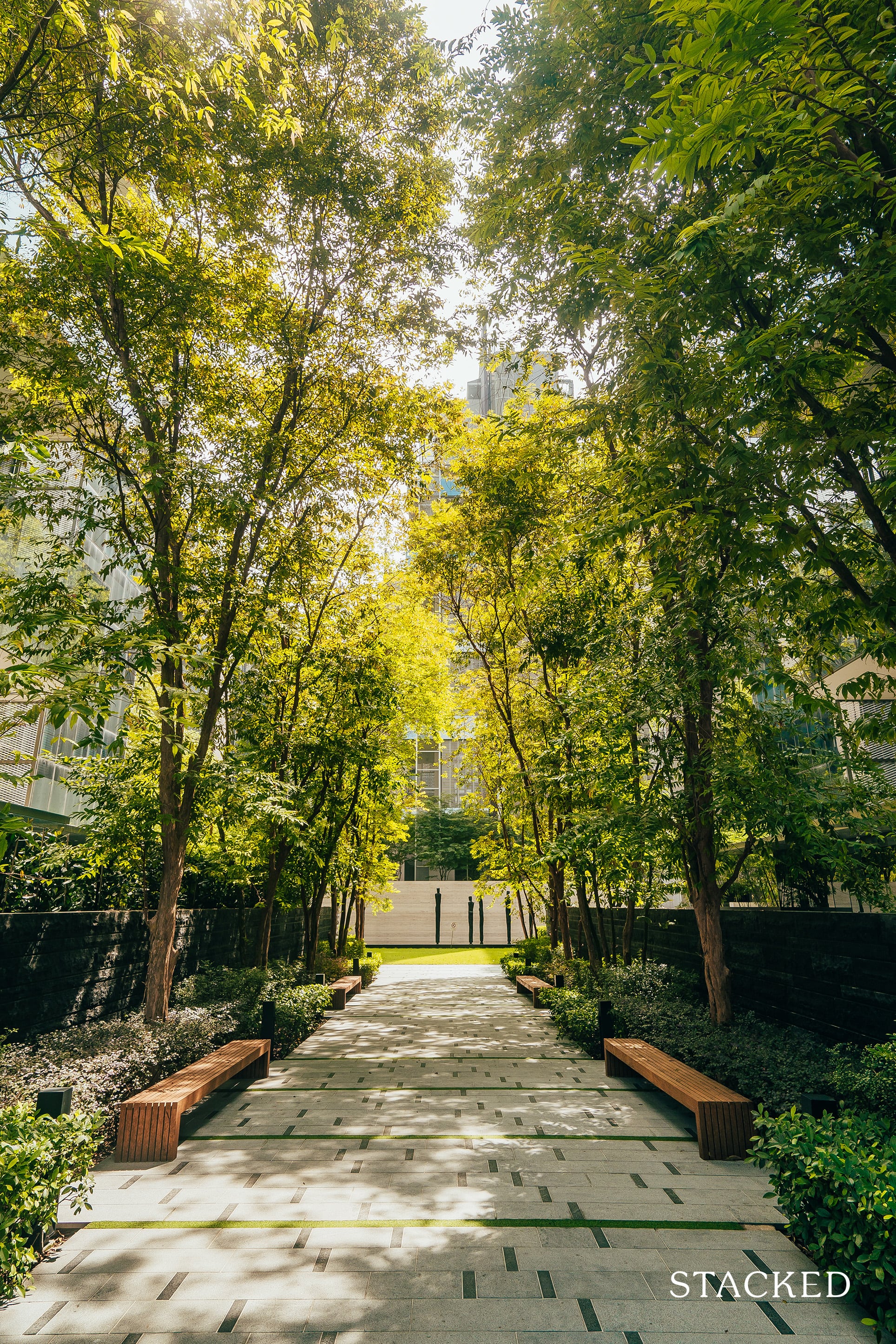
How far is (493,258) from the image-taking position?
8.72 meters

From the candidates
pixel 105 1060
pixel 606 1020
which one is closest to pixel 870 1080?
pixel 606 1020

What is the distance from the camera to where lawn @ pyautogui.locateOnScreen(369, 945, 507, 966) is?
2414 centimetres

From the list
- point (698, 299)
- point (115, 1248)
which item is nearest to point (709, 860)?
point (698, 299)

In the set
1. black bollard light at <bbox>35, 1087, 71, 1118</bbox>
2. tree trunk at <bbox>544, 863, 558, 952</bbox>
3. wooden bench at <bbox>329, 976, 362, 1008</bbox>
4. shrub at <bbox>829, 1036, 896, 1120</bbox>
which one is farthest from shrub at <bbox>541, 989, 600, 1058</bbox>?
black bollard light at <bbox>35, 1087, 71, 1118</bbox>

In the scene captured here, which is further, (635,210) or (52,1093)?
(635,210)

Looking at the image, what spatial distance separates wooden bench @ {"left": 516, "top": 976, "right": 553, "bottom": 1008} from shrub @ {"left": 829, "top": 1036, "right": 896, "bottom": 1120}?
7614mm

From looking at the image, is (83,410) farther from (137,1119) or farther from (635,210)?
(137,1119)

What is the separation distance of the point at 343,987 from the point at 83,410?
35.4ft

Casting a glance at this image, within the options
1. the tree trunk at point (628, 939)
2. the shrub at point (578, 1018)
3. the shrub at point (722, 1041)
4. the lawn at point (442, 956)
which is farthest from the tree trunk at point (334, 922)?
the shrub at point (722, 1041)

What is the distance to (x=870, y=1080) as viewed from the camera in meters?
5.06

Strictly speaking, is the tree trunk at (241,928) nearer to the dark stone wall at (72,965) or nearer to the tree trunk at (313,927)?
the tree trunk at (313,927)

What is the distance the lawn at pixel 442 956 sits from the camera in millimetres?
24141

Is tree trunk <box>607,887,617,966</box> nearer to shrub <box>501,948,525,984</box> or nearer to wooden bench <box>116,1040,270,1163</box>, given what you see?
shrub <box>501,948,525,984</box>

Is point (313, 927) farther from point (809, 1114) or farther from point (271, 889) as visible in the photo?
point (809, 1114)
